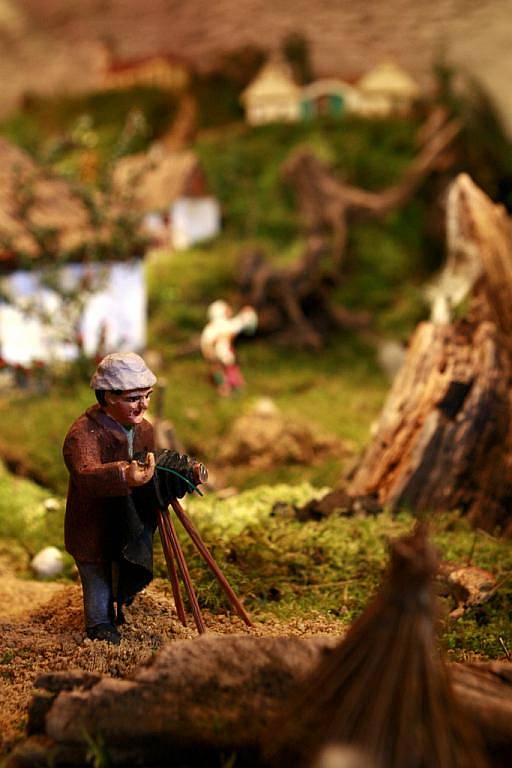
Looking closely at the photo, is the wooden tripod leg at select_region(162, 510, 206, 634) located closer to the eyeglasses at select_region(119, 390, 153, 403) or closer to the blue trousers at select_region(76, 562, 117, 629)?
the blue trousers at select_region(76, 562, 117, 629)

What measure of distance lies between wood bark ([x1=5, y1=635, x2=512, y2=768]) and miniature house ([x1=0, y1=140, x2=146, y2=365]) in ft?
25.1

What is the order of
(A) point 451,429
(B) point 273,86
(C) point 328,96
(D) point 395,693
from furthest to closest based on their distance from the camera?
(C) point 328,96
(B) point 273,86
(A) point 451,429
(D) point 395,693

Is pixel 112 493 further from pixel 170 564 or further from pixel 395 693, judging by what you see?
pixel 395 693

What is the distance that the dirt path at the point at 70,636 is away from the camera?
3840 mm

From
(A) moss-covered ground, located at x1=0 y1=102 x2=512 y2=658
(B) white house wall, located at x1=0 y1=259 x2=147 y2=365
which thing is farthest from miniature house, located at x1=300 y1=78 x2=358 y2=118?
(B) white house wall, located at x1=0 y1=259 x2=147 y2=365

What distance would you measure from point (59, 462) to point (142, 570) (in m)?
4.37

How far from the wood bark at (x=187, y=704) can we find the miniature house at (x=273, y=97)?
16.8m

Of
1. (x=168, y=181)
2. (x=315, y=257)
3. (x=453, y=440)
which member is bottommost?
(x=453, y=440)

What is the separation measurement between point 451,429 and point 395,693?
434cm

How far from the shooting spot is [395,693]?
2510 millimetres

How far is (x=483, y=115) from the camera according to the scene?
648 inches

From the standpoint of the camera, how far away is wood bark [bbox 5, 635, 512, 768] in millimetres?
3018

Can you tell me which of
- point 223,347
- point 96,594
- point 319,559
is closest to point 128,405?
point 96,594

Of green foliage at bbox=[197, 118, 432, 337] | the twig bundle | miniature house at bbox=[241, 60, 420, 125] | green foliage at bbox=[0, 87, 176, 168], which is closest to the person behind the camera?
the twig bundle
